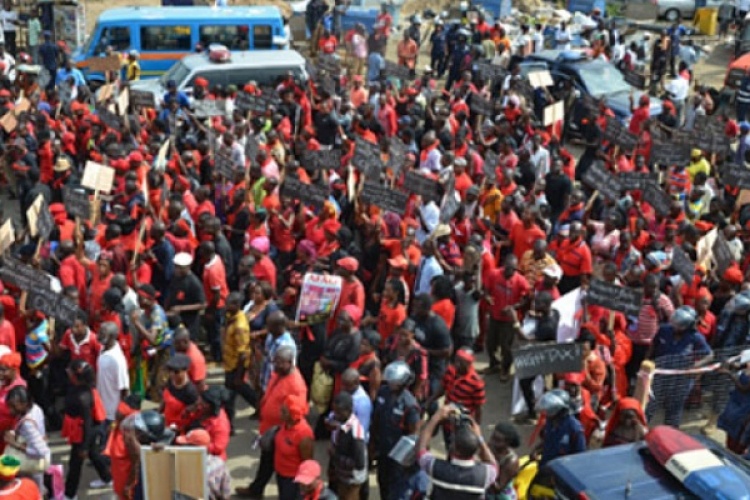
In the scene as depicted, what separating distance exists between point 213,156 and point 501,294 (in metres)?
4.95

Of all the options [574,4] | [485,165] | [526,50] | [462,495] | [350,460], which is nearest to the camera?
[462,495]

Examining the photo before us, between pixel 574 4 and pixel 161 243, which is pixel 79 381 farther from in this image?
pixel 574 4

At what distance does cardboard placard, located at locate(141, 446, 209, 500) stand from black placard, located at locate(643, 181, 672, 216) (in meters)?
7.55

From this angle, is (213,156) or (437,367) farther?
(213,156)

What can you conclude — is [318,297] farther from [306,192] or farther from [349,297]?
[306,192]

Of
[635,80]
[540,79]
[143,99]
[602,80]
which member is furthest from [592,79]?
[143,99]

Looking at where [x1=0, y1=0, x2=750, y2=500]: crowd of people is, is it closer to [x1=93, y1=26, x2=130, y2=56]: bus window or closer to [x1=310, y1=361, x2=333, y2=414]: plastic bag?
[x1=310, y1=361, x2=333, y2=414]: plastic bag

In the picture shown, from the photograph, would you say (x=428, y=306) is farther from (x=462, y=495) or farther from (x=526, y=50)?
(x=526, y=50)

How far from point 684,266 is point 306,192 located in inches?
161

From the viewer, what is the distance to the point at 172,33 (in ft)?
74.2

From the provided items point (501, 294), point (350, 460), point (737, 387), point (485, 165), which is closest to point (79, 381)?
point (350, 460)

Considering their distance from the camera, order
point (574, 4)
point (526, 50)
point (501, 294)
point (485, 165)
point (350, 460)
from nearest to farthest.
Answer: point (350, 460)
point (501, 294)
point (485, 165)
point (526, 50)
point (574, 4)

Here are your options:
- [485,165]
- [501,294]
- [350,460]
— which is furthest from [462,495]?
[485,165]

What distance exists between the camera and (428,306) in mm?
9820
